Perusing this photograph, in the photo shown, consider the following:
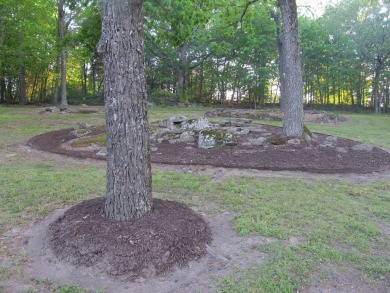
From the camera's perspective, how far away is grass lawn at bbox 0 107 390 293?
2568mm

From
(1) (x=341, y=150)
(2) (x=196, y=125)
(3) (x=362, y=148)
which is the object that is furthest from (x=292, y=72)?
(2) (x=196, y=125)

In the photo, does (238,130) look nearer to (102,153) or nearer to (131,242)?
(102,153)

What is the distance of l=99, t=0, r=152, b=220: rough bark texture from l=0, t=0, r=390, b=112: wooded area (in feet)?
52.2

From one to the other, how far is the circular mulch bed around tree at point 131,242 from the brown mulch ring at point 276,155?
10.5ft

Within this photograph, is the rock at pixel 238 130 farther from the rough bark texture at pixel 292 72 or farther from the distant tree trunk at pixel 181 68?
the distant tree trunk at pixel 181 68

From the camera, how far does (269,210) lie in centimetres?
381

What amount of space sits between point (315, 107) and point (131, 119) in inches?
1040

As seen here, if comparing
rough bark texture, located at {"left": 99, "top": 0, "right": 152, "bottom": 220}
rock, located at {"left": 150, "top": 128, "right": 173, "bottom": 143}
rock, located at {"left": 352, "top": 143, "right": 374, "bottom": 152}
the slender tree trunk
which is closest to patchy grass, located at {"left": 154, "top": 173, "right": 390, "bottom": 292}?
rough bark texture, located at {"left": 99, "top": 0, "right": 152, "bottom": 220}

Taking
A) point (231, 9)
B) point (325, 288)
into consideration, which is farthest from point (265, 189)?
point (231, 9)

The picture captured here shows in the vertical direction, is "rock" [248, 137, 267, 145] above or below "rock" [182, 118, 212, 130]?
below

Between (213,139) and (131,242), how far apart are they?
513cm

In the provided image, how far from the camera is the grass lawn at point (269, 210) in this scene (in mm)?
2568

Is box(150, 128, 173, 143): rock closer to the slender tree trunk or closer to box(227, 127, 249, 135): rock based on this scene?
box(227, 127, 249, 135): rock

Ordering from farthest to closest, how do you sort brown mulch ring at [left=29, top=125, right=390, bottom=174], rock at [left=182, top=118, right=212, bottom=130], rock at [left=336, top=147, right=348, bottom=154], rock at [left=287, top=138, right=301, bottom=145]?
→ rock at [left=182, top=118, right=212, bottom=130]
rock at [left=287, top=138, right=301, bottom=145]
rock at [left=336, top=147, right=348, bottom=154]
brown mulch ring at [left=29, top=125, right=390, bottom=174]
